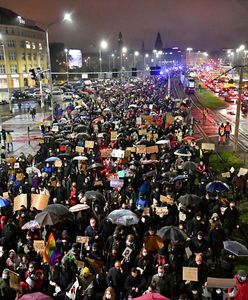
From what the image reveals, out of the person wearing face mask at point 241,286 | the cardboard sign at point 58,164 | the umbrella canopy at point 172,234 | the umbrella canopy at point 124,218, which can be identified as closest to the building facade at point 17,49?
the cardboard sign at point 58,164

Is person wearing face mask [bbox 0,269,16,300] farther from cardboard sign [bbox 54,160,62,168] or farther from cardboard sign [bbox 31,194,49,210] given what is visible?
cardboard sign [bbox 54,160,62,168]

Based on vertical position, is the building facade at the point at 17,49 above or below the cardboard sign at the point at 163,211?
above

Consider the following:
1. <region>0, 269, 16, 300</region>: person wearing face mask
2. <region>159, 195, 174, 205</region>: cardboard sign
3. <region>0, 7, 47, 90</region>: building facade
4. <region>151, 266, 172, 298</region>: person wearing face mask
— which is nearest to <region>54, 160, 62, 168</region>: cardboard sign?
<region>159, 195, 174, 205</region>: cardboard sign

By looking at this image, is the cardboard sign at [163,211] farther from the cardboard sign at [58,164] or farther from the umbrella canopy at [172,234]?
the cardboard sign at [58,164]

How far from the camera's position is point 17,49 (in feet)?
295

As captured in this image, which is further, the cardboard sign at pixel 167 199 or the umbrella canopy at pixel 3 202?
the umbrella canopy at pixel 3 202

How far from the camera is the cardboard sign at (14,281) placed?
26.5 feet

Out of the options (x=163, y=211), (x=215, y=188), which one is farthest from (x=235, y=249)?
(x=215, y=188)

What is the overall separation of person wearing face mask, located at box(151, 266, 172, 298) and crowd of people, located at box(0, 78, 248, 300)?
0.8 inches

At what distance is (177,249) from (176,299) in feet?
4.30

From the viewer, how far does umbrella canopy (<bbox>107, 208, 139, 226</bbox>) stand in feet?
33.5

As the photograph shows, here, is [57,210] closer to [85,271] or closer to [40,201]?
[40,201]

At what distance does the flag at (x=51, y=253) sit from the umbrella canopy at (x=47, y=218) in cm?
82

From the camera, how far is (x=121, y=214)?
1043 cm
